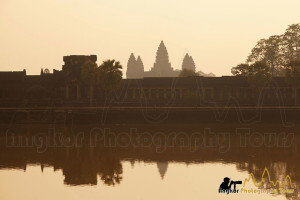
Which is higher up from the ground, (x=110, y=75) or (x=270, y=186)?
(x=110, y=75)

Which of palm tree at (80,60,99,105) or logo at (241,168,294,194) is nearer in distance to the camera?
logo at (241,168,294,194)

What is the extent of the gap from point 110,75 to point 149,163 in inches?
1592

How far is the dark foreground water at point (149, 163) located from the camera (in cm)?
2295

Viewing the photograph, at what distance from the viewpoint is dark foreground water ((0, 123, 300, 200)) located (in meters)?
23.0

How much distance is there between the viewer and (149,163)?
29.9m

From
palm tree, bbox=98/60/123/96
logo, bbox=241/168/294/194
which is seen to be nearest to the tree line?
palm tree, bbox=98/60/123/96

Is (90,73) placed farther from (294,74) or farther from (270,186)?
(270,186)

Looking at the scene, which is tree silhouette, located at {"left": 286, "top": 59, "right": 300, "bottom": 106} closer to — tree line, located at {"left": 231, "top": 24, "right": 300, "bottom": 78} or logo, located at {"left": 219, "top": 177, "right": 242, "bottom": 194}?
tree line, located at {"left": 231, "top": 24, "right": 300, "bottom": 78}

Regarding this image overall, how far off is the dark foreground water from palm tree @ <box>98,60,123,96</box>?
23.1m

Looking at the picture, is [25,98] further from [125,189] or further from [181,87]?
[125,189]

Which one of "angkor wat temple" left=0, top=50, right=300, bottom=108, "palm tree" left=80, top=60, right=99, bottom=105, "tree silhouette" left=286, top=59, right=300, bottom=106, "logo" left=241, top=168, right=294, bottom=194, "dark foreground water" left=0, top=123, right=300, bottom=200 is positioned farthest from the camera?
"angkor wat temple" left=0, top=50, right=300, bottom=108

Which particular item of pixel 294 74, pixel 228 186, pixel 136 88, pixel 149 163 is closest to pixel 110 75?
pixel 136 88

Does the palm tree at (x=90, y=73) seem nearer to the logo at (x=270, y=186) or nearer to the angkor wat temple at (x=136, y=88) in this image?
the angkor wat temple at (x=136, y=88)

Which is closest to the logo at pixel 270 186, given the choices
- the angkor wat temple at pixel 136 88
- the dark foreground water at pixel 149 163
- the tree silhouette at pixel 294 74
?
the dark foreground water at pixel 149 163
